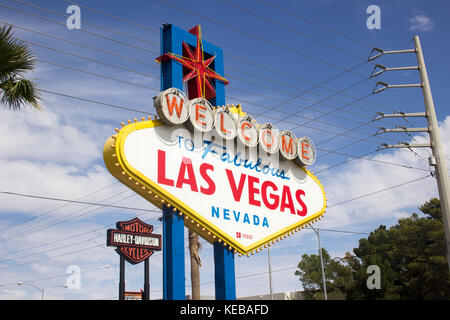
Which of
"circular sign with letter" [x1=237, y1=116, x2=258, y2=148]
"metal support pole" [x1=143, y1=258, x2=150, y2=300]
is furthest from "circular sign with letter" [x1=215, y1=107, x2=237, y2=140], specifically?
"metal support pole" [x1=143, y1=258, x2=150, y2=300]

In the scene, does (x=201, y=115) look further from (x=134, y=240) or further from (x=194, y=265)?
(x=134, y=240)

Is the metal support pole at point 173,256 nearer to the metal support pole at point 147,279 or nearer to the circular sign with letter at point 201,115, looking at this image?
the circular sign with letter at point 201,115

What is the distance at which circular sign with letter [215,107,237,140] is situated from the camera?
14.7 meters

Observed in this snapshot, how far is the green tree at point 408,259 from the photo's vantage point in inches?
1876

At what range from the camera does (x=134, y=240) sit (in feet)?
116

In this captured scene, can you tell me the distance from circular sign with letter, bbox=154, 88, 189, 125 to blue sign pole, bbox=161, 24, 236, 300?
3.12ft

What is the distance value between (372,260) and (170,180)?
46.4 meters

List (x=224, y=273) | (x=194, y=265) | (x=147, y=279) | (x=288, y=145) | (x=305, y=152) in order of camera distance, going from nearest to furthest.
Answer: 1. (x=224, y=273)
2. (x=288, y=145)
3. (x=305, y=152)
4. (x=194, y=265)
5. (x=147, y=279)

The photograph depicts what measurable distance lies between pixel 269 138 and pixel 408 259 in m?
44.5

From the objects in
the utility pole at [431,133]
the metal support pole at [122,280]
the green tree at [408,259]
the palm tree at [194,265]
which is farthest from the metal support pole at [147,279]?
the green tree at [408,259]

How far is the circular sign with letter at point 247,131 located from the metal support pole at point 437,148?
28.5 ft

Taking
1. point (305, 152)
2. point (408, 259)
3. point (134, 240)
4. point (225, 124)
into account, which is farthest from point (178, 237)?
point (408, 259)

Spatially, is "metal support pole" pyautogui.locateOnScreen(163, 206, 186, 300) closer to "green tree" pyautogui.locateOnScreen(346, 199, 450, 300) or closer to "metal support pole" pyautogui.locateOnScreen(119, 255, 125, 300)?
"metal support pole" pyautogui.locateOnScreen(119, 255, 125, 300)
